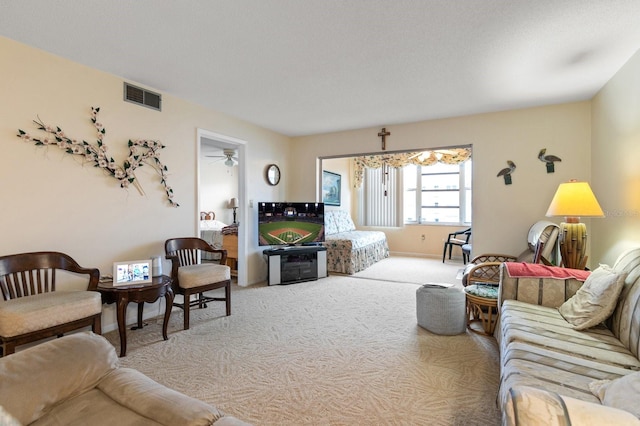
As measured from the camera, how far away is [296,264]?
15.7 feet

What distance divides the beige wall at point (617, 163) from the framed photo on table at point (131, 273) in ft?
13.4

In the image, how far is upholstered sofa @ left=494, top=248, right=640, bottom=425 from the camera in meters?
0.80

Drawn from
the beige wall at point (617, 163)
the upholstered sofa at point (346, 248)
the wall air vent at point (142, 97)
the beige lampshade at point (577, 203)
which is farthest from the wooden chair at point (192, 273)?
the beige wall at point (617, 163)

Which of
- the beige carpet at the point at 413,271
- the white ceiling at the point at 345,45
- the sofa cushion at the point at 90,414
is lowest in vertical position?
the beige carpet at the point at 413,271

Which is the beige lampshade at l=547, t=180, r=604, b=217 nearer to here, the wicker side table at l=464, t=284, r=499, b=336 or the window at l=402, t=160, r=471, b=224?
the wicker side table at l=464, t=284, r=499, b=336

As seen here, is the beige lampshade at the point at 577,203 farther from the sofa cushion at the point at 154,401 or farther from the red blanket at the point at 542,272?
the sofa cushion at the point at 154,401

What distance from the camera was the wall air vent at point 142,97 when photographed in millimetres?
A: 3062

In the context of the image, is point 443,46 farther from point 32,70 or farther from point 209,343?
point 32,70

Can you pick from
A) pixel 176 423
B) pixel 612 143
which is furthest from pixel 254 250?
pixel 612 143

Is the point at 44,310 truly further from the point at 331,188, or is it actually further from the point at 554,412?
the point at 331,188

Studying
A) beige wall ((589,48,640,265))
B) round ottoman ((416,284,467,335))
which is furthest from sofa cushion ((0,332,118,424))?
beige wall ((589,48,640,265))

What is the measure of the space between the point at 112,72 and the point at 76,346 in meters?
2.70

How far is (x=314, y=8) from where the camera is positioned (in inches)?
77.1

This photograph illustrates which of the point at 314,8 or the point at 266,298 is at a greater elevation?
the point at 314,8
